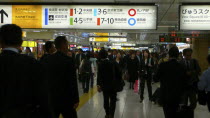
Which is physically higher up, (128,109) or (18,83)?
(18,83)

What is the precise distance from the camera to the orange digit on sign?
7410mm

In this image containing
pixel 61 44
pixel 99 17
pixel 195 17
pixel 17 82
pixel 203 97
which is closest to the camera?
pixel 17 82

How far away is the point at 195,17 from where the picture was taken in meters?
7.16

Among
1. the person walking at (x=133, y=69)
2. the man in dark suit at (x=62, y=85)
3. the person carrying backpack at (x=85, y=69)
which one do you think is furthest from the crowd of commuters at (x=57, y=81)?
the person walking at (x=133, y=69)

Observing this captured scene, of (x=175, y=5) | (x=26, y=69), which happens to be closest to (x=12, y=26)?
(x=26, y=69)

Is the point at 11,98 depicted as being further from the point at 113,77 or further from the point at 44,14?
the point at 44,14

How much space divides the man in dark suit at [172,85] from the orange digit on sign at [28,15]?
157 inches

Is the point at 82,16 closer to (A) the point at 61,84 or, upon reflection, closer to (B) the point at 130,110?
(B) the point at 130,110

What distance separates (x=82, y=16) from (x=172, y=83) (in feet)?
11.8

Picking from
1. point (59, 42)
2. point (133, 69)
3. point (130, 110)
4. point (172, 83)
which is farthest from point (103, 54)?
point (133, 69)

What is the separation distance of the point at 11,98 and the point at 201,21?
5896 millimetres

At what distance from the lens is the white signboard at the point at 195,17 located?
7121 mm

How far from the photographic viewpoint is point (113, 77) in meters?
5.97

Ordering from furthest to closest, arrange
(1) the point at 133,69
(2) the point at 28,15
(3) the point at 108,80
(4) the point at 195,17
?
(1) the point at 133,69, (2) the point at 28,15, (4) the point at 195,17, (3) the point at 108,80
